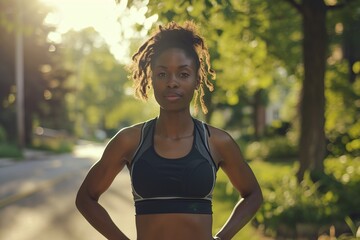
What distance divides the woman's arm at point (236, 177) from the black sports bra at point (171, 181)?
13 cm

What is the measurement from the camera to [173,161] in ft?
8.89

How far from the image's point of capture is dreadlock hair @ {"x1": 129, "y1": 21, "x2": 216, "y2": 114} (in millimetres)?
2865

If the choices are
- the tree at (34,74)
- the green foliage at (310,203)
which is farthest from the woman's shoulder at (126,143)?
the tree at (34,74)

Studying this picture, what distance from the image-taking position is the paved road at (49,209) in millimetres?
10648

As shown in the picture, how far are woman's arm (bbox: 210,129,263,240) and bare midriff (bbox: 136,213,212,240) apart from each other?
0.73 feet

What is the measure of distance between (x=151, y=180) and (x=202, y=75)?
60 centimetres

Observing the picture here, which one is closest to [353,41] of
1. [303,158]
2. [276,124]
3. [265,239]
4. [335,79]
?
[335,79]

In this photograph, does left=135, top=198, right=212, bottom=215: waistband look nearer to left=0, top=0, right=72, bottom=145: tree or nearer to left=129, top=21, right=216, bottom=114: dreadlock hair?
left=129, top=21, right=216, bottom=114: dreadlock hair

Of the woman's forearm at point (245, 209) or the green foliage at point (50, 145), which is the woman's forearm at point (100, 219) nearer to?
the woman's forearm at point (245, 209)

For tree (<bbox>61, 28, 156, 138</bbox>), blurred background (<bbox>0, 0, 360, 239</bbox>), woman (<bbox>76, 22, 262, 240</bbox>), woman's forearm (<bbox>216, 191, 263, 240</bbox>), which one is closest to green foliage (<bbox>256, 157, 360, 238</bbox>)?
blurred background (<bbox>0, 0, 360, 239</bbox>)

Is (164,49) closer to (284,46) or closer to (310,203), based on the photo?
(310,203)

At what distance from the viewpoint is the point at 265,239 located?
9367 mm

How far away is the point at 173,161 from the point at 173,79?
33cm

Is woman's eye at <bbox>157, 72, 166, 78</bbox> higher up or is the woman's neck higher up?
woman's eye at <bbox>157, 72, 166, 78</bbox>
